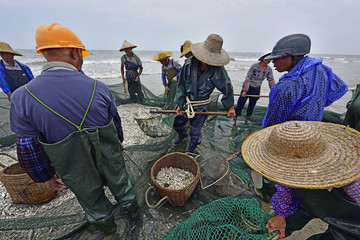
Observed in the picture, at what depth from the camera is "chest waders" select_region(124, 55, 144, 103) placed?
614 centimetres

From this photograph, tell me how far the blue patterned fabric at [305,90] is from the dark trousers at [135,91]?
5659 mm

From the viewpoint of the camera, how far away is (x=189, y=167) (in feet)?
9.75

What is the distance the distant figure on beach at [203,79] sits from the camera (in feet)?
8.80

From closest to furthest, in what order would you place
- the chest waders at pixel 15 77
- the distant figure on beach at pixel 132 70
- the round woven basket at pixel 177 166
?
the round woven basket at pixel 177 166, the chest waders at pixel 15 77, the distant figure on beach at pixel 132 70

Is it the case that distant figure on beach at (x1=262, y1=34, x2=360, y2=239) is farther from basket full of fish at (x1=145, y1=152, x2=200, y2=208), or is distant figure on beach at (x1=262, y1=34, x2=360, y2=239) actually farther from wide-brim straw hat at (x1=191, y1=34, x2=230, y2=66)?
basket full of fish at (x1=145, y1=152, x2=200, y2=208)

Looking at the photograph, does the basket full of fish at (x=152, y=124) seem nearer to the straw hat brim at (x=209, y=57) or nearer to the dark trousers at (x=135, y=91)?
the straw hat brim at (x=209, y=57)

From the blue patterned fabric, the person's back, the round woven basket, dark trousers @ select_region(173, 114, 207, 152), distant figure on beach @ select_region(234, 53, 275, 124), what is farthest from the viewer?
distant figure on beach @ select_region(234, 53, 275, 124)

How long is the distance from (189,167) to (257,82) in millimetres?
3717

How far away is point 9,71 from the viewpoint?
3992 millimetres

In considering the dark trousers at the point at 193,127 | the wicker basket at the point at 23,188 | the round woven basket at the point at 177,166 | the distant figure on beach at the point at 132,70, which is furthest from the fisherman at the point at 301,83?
the distant figure on beach at the point at 132,70

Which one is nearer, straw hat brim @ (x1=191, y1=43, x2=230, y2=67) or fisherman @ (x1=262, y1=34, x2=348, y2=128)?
fisherman @ (x1=262, y1=34, x2=348, y2=128)

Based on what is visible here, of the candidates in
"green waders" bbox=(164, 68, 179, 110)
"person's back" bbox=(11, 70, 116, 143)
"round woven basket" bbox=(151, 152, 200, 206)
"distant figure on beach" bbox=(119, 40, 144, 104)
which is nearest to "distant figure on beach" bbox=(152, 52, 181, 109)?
"green waders" bbox=(164, 68, 179, 110)

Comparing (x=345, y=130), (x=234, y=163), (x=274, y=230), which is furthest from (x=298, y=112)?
(x=234, y=163)

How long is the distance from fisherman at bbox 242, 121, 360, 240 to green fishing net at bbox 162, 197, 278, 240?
60 centimetres
